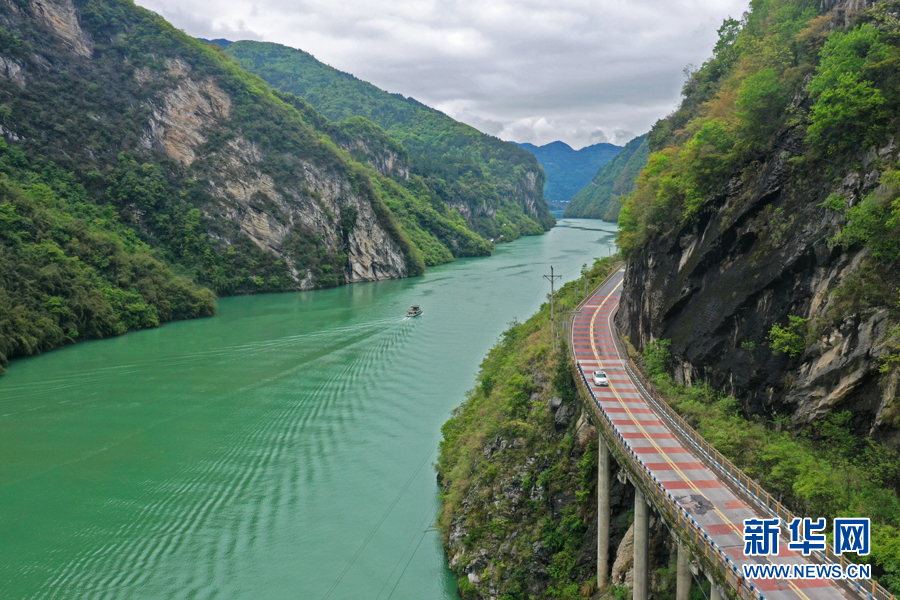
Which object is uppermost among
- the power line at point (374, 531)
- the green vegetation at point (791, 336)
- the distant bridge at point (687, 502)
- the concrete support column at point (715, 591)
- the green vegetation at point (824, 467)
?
the green vegetation at point (791, 336)

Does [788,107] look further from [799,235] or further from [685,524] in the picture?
[685,524]

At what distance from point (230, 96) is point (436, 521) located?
110801 mm

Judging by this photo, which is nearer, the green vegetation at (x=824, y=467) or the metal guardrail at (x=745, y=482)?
the metal guardrail at (x=745, y=482)

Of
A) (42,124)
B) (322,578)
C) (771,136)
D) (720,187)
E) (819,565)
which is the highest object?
(42,124)

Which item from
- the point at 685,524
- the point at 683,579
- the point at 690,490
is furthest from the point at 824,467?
the point at 683,579

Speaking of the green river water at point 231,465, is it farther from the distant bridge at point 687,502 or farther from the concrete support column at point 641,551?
the distant bridge at point 687,502

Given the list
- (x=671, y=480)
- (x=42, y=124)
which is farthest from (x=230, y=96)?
(x=671, y=480)

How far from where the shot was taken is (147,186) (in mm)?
90438

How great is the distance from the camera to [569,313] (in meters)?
42.0

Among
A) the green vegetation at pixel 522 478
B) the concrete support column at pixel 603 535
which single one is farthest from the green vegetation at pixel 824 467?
the green vegetation at pixel 522 478

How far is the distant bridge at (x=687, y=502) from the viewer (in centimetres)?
1194

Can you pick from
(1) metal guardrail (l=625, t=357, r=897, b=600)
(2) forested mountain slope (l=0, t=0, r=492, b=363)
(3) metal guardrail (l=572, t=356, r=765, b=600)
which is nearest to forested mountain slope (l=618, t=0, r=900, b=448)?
(1) metal guardrail (l=625, t=357, r=897, b=600)

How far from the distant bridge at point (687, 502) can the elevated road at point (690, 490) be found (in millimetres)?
22

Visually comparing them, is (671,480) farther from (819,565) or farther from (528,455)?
(528,455)
